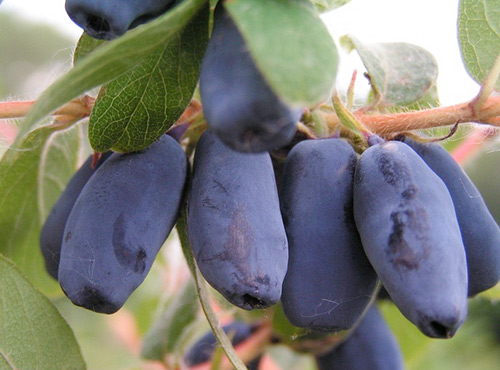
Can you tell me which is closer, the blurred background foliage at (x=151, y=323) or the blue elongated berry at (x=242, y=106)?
the blue elongated berry at (x=242, y=106)

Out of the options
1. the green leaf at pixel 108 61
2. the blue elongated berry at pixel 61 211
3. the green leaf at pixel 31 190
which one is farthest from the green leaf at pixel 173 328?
the green leaf at pixel 108 61

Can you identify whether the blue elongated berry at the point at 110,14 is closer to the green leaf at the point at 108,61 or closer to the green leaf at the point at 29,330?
the green leaf at the point at 108,61

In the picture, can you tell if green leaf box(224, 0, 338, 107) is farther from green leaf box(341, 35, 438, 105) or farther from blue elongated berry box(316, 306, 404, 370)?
blue elongated berry box(316, 306, 404, 370)

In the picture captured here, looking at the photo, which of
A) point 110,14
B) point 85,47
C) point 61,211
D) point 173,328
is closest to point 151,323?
point 173,328

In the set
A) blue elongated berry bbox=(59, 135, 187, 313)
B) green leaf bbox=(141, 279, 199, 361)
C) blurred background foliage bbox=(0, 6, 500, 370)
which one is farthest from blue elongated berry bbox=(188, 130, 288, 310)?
green leaf bbox=(141, 279, 199, 361)

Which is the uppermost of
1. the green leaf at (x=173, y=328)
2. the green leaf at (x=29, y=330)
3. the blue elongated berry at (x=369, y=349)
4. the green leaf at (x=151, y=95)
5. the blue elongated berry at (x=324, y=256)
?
the green leaf at (x=151, y=95)

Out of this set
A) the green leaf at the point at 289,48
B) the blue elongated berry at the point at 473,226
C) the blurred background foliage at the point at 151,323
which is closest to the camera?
the green leaf at the point at 289,48

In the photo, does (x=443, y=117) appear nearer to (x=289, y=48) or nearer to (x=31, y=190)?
(x=289, y=48)

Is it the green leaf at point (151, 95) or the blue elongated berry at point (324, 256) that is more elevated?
the green leaf at point (151, 95)
